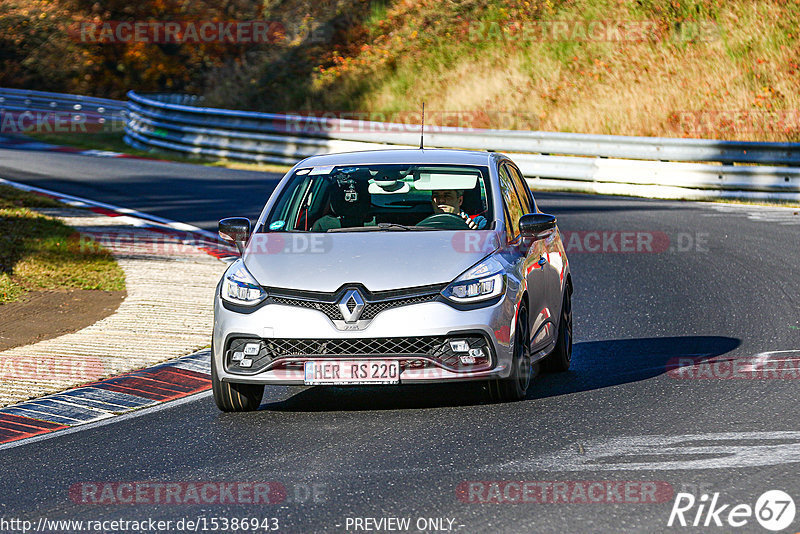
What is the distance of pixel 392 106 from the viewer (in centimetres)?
3478

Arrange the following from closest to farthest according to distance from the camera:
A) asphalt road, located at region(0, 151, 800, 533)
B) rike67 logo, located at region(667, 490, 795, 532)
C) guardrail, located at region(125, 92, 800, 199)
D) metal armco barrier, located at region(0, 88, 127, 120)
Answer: rike67 logo, located at region(667, 490, 795, 532) → asphalt road, located at region(0, 151, 800, 533) → guardrail, located at region(125, 92, 800, 199) → metal armco barrier, located at region(0, 88, 127, 120)

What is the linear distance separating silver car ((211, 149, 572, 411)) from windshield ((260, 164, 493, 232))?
0.5 inches

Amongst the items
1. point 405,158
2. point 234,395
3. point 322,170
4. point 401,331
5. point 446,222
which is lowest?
point 234,395

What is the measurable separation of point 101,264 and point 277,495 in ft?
28.5

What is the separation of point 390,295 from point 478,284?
1.82 feet

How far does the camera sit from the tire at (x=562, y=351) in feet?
30.0

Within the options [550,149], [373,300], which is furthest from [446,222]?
[550,149]

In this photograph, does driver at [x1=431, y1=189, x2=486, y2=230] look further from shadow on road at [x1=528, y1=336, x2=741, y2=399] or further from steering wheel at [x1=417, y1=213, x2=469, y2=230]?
shadow on road at [x1=528, y1=336, x2=741, y2=399]

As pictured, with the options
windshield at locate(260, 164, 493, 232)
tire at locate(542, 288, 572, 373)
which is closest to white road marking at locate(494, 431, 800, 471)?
tire at locate(542, 288, 572, 373)

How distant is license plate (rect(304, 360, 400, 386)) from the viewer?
7.56 m

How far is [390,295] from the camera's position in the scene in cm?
764

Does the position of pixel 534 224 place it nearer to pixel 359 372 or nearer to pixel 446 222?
pixel 446 222

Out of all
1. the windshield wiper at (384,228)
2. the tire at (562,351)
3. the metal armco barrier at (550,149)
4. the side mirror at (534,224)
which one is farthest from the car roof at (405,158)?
the metal armco barrier at (550,149)

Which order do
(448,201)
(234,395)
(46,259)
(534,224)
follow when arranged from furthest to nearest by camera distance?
(46,259)
(448,201)
(534,224)
(234,395)
